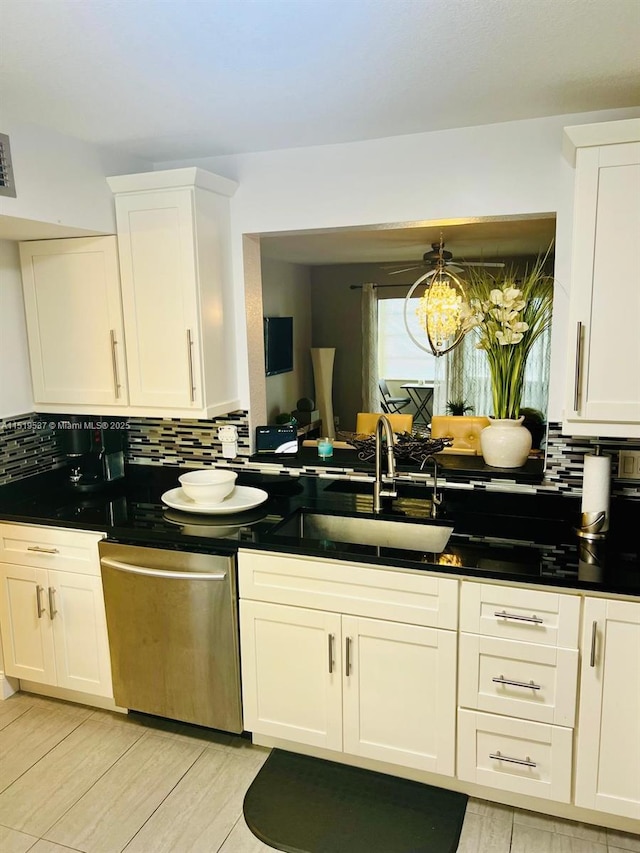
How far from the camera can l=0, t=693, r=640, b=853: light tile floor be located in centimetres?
199

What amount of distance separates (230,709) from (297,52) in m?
2.23

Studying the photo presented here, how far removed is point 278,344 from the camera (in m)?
6.76

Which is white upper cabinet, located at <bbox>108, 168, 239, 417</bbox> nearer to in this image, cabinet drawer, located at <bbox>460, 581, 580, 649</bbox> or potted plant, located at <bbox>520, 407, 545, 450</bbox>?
cabinet drawer, located at <bbox>460, 581, 580, 649</bbox>

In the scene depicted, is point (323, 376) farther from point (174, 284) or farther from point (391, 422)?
point (174, 284)

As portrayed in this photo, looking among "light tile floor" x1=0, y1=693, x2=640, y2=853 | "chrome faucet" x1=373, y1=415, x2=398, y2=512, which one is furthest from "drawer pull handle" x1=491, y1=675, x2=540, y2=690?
"chrome faucet" x1=373, y1=415, x2=398, y2=512

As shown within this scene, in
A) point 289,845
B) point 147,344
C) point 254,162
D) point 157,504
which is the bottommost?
point 289,845

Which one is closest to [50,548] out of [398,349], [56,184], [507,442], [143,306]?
[143,306]

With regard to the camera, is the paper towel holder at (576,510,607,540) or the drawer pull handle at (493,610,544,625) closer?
→ the drawer pull handle at (493,610,544,625)

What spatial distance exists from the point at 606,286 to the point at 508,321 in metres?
0.51

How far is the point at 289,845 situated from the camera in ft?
6.47

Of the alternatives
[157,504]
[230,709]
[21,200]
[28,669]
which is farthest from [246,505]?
[21,200]

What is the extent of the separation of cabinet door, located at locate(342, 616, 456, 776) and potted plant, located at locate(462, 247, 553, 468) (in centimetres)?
91

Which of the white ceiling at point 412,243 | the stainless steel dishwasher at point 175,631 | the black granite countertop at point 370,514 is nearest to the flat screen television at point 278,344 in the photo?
the white ceiling at point 412,243

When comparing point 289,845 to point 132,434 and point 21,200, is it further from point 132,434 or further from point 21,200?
point 21,200
